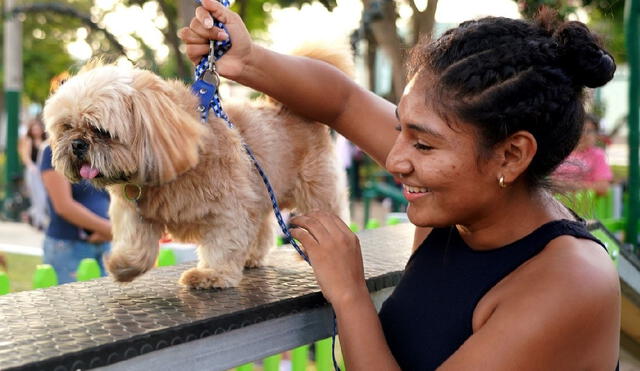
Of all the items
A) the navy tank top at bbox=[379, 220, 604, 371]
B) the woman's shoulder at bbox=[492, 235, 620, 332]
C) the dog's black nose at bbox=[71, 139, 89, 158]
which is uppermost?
the dog's black nose at bbox=[71, 139, 89, 158]

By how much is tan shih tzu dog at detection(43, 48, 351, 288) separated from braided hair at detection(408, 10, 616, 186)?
717mm

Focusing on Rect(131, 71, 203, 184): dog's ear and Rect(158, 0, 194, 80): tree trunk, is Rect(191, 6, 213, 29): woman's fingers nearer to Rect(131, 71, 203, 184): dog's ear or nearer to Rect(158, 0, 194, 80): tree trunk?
Rect(131, 71, 203, 184): dog's ear

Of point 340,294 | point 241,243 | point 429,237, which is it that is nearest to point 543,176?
point 429,237

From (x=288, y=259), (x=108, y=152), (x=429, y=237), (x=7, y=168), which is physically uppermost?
(x=108, y=152)

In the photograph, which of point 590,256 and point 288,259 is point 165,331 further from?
point 288,259

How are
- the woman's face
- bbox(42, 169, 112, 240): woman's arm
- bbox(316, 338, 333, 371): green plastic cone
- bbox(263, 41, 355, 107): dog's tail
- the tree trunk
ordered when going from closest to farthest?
1. the woman's face
2. bbox(263, 41, 355, 107): dog's tail
3. bbox(316, 338, 333, 371): green plastic cone
4. bbox(42, 169, 112, 240): woman's arm
5. the tree trunk

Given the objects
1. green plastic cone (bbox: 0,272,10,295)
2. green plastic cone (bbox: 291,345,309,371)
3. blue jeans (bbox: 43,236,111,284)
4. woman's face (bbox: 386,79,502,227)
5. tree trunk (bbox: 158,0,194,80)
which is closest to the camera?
woman's face (bbox: 386,79,502,227)

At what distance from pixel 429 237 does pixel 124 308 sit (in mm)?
879

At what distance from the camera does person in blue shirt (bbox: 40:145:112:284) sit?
461cm

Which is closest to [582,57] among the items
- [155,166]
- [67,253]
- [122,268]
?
[155,166]

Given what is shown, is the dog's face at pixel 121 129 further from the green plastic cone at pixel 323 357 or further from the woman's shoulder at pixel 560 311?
the green plastic cone at pixel 323 357

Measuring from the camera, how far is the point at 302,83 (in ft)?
7.43

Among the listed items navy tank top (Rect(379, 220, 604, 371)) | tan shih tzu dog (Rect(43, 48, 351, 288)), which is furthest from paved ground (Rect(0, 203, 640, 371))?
navy tank top (Rect(379, 220, 604, 371))

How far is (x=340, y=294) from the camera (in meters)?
1.85
